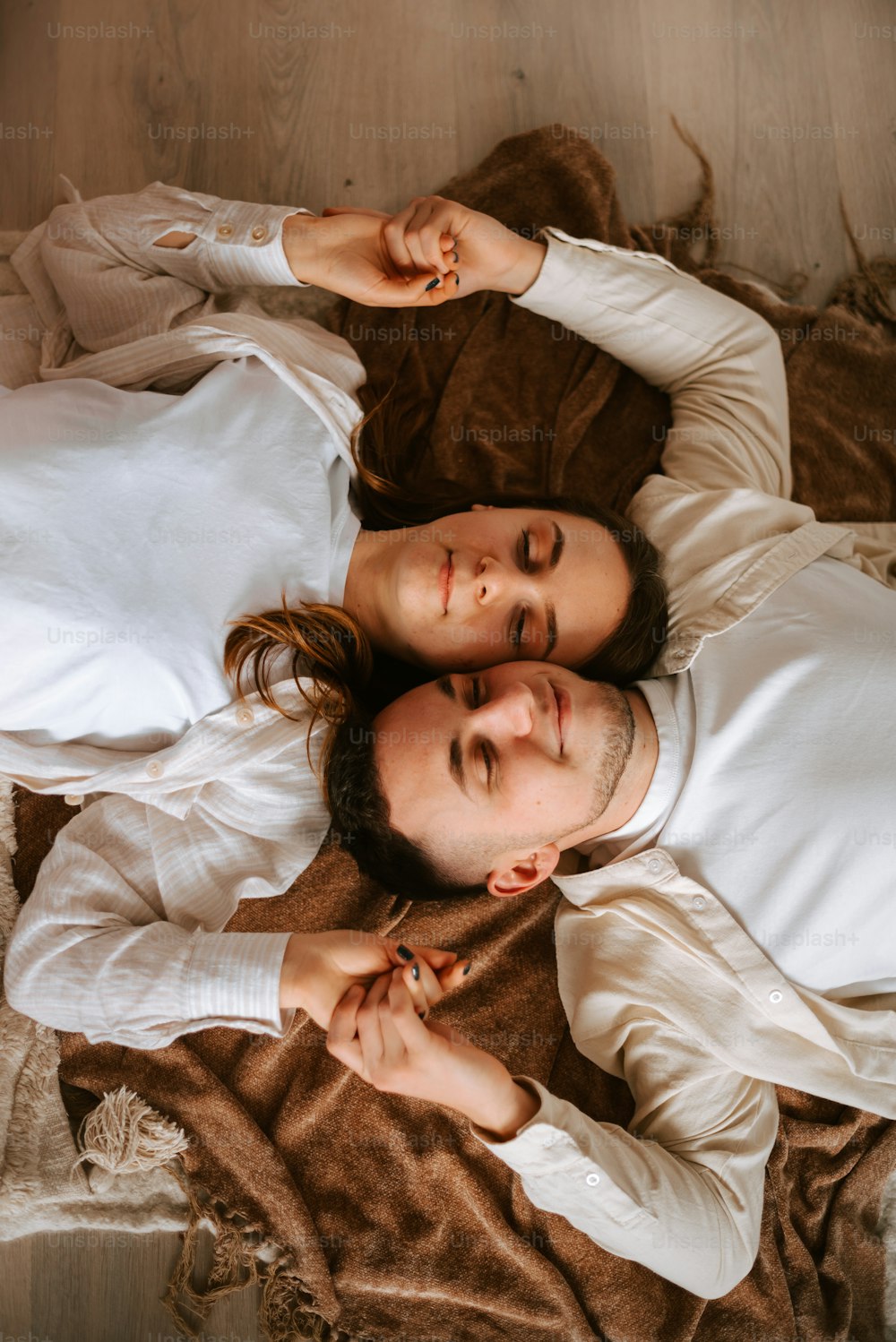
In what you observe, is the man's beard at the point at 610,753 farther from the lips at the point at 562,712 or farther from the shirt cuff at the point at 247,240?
the shirt cuff at the point at 247,240

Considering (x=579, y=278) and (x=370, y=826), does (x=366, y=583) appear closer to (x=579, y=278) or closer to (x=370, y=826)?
(x=370, y=826)

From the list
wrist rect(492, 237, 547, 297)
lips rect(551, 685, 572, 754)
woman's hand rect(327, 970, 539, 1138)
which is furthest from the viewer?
wrist rect(492, 237, 547, 297)

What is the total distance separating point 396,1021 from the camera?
1.56 meters

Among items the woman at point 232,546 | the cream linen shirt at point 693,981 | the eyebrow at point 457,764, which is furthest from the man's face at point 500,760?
the cream linen shirt at point 693,981

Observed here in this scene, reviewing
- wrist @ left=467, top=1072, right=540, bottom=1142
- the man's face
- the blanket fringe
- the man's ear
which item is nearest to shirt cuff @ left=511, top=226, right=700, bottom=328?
the man's face

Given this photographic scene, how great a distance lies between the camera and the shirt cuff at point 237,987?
1675mm

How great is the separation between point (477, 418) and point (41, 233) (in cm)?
103

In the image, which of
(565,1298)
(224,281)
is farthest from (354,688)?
(565,1298)

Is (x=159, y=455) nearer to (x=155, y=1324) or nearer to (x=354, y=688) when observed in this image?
(x=354, y=688)

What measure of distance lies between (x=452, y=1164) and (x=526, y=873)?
2.08 feet

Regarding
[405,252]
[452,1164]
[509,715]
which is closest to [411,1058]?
[452,1164]

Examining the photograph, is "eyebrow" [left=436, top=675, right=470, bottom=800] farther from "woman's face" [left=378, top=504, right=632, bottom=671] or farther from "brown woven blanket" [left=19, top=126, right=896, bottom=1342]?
"brown woven blanket" [left=19, top=126, right=896, bottom=1342]

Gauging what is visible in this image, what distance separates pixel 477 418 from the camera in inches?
86.2

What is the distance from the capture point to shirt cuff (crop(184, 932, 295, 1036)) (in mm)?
1675
